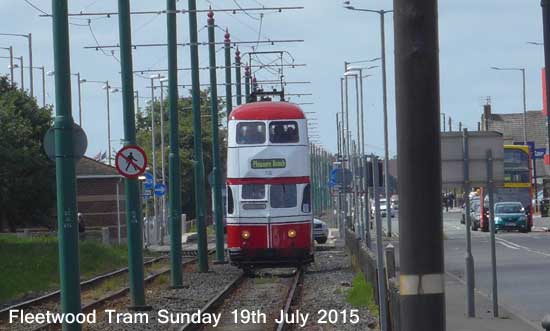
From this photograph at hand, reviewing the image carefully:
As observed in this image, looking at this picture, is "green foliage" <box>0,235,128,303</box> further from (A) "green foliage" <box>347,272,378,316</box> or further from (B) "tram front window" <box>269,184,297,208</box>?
(A) "green foliage" <box>347,272,378,316</box>

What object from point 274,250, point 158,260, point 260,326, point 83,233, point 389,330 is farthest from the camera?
point 83,233

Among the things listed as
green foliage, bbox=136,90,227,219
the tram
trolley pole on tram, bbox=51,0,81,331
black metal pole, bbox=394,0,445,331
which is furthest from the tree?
black metal pole, bbox=394,0,445,331

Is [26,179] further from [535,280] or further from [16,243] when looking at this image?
[535,280]

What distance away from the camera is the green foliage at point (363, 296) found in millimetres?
22553

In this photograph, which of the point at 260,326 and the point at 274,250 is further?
the point at 274,250

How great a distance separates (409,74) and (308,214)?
25.5 metres

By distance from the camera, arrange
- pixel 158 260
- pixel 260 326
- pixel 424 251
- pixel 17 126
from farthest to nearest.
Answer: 1. pixel 17 126
2. pixel 158 260
3. pixel 260 326
4. pixel 424 251

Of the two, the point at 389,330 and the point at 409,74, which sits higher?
the point at 409,74

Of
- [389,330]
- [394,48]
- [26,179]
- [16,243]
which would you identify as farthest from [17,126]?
[394,48]

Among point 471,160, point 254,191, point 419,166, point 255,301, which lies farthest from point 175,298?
point 419,166

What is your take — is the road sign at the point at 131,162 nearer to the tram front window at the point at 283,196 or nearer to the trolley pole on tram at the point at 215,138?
the tram front window at the point at 283,196

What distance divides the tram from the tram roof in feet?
0.09

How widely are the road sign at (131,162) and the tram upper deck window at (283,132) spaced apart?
31.8 ft

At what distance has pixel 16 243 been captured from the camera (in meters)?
45.7
